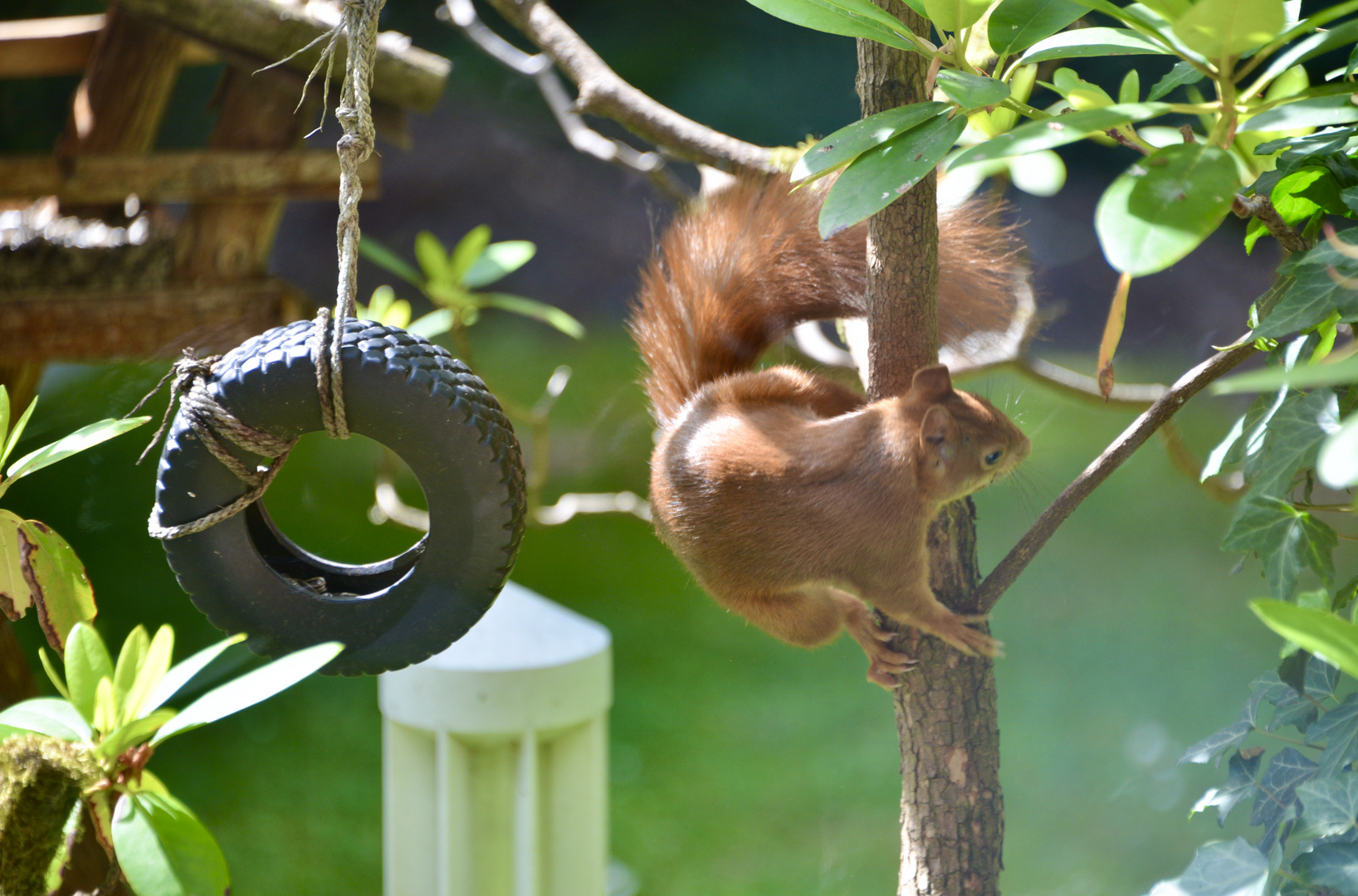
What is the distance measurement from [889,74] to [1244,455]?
0.31 meters

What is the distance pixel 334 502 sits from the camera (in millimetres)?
2201

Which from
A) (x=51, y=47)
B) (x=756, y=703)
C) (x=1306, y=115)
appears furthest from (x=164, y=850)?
(x=756, y=703)

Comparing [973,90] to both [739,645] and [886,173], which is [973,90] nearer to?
[886,173]

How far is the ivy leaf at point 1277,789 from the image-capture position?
1.76ft

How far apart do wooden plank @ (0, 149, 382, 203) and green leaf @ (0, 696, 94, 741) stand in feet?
2.10

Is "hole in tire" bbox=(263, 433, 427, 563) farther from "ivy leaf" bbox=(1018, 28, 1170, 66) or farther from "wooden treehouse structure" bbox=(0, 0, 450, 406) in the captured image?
"ivy leaf" bbox=(1018, 28, 1170, 66)

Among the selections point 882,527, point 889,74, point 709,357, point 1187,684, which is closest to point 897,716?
point 882,527

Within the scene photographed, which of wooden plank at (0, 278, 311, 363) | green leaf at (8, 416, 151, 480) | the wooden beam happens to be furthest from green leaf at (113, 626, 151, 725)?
the wooden beam

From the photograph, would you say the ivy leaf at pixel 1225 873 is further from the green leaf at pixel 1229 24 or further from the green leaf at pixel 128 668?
the green leaf at pixel 128 668

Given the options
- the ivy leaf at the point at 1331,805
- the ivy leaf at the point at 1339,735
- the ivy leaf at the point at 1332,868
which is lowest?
the ivy leaf at the point at 1332,868

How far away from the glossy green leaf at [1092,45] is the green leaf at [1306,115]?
53mm

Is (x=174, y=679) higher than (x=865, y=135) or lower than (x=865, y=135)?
lower

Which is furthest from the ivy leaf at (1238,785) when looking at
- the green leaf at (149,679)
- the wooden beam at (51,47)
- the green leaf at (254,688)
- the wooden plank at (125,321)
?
the wooden beam at (51,47)

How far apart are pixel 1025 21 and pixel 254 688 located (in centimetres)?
52
